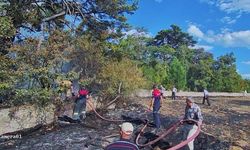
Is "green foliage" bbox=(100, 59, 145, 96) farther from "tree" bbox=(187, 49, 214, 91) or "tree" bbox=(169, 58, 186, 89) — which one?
"tree" bbox=(187, 49, 214, 91)

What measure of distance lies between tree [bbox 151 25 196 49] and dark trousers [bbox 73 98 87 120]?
200 ft

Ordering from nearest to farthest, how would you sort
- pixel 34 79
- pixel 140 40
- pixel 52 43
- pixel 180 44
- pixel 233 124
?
pixel 34 79 < pixel 52 43 < pixel 233 124 < pixel 140 40 < pixel 180 44

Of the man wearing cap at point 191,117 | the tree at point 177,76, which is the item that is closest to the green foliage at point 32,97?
the man wearing cap at point 191,117

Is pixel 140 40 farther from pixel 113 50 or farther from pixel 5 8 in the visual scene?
pixel 5 8

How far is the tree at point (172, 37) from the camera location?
8325 centimetres

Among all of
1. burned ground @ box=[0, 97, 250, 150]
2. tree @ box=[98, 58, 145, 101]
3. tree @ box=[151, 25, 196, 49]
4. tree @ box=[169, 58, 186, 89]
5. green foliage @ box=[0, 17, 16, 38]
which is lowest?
burned ground @ box=[0, 97, 250, 150]

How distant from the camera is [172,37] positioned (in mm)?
85062

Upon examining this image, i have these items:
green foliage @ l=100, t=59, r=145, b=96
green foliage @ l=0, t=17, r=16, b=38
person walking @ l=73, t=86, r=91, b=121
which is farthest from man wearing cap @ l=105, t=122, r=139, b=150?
green foliage @ l=100, t=59, r=145, b=96

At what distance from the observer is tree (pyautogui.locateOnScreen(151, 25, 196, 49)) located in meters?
83.2

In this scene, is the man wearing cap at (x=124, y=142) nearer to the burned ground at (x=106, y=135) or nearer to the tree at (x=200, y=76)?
the burned ground at (x=106, y=135)

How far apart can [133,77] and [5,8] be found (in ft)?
34.2

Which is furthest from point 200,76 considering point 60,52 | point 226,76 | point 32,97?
point 32,97

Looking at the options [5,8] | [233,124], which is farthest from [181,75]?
[5,8]

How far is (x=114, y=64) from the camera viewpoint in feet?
93.9
